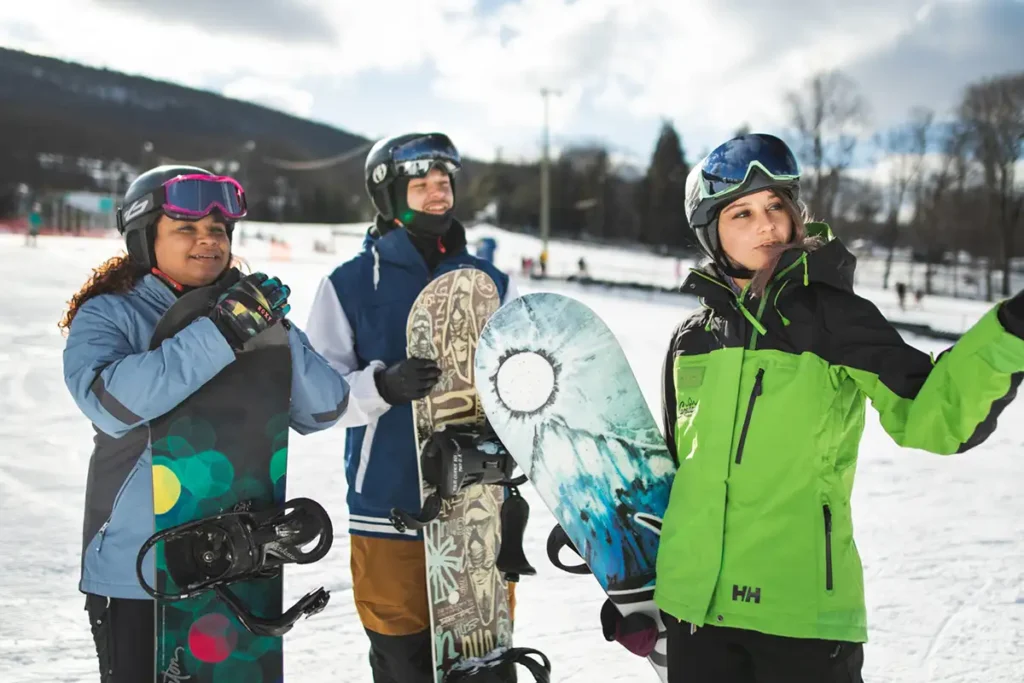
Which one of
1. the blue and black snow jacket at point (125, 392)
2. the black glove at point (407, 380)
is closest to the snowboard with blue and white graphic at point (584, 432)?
the black glove at point (407, 380)

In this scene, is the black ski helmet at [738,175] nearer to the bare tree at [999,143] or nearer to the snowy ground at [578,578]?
the snowy ground at [578,578]

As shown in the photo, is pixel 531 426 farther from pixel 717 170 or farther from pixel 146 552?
pixel 146 552

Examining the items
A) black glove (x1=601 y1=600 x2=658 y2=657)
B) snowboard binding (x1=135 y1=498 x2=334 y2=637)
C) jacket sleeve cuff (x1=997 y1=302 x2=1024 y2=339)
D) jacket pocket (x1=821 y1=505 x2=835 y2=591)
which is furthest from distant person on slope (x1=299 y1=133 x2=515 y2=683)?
jacket sleeve cuff (x1=997 y1=302 x2=1024 y2=339)

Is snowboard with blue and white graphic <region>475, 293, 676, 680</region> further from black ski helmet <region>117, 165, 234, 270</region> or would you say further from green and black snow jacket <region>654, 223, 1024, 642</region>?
black ski helmet <region>117, 165, 234, 270</region>

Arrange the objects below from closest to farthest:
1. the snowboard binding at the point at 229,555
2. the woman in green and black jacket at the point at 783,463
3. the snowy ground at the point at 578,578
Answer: the woman in green and black jacket at the point at 783,463 < the snowboard binding at the point at 229,555 < the snowy ground at the point at 578,578

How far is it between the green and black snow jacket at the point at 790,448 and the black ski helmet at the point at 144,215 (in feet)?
5.10

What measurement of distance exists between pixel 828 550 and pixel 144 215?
196 cm

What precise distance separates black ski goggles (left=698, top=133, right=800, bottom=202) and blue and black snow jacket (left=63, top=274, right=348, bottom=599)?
1.32 m

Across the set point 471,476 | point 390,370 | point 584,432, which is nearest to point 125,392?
point 390,370

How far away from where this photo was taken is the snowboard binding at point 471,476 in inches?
92.7

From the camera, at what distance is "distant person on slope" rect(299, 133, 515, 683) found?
2.43 metres

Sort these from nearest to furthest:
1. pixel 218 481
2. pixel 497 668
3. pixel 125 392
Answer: pixel 125 392
pixel 218 481
pixel 497 668

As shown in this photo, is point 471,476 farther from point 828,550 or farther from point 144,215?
point 144,215

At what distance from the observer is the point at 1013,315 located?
1413 millimetres
